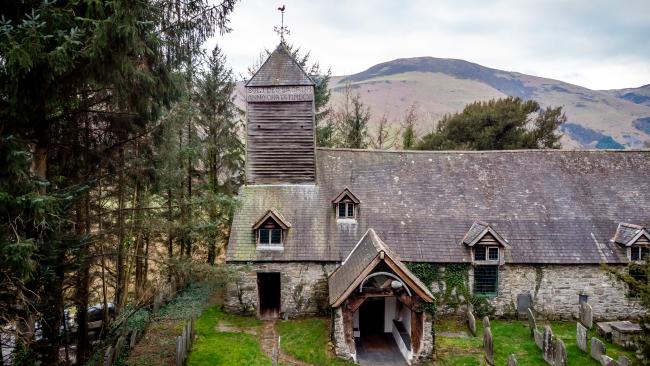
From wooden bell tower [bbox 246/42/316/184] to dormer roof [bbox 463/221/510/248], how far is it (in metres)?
8.63

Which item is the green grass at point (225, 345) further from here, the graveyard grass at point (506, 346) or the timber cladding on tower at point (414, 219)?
the graveyard grass at point (506, 346)

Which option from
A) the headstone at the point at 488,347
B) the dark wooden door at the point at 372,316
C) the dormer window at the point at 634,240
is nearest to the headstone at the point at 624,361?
the headstone at the point at 488,347

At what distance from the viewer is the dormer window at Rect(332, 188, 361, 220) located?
21.3 meters

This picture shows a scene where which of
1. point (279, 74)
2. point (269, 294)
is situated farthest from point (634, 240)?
point (279, 74)

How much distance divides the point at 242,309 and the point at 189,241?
9.17 m

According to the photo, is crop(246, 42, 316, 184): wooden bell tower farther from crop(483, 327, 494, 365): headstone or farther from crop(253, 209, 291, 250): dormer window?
crop(483, 327, 494, 365): headstone

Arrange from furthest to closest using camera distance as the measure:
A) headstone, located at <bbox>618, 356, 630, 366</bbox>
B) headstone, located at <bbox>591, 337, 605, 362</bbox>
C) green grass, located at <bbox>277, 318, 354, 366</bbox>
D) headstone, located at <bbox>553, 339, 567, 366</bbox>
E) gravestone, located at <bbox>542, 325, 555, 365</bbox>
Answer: green grass, located at <bbox>277, 318, 354, 366</bbox>, gravestone, located at <bbox>542, 325, 555, 365</bbox>, headstone, located at <bbox>591, 337, 605, 362</bbox>, headstone, located at <bbox>553, 339, 567, 366</bbox>, headstone, located at <bbox>618, 356, 630, 366</bbox>

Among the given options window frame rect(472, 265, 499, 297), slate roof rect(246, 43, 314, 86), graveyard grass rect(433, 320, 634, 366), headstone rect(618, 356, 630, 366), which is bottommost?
graveyard grass rect(433, 320, 634, 366)

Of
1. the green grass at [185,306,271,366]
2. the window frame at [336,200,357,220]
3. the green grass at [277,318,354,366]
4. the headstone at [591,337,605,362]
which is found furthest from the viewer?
the window frame at [336,200,357,220]

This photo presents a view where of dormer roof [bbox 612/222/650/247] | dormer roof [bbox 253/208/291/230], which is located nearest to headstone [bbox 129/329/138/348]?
dormer roof [bbox 253/208/291/230]

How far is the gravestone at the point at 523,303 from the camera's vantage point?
20328mm

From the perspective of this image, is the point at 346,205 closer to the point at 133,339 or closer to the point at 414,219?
the point at 414,219

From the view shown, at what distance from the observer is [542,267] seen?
2031cm

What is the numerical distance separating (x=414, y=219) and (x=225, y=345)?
36.1 ft
